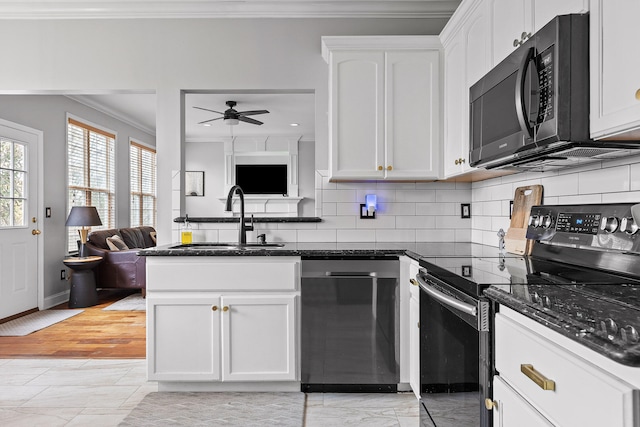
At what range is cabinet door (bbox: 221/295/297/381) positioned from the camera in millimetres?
2539

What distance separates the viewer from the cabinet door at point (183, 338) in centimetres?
255

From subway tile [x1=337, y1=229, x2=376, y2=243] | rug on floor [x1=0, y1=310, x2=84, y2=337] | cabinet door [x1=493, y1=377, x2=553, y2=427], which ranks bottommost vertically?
rug on floor [x1=0, y1=310, x2=84, y2=337]

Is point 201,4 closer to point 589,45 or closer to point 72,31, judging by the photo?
point 72,31

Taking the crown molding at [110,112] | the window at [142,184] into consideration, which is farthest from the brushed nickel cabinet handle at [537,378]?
the window at [142,184]

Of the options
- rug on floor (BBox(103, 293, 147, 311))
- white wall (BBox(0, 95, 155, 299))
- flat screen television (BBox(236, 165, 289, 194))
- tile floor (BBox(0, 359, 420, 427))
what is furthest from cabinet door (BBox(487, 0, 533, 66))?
flat screen television (BBox(236, 165, 289, 194))

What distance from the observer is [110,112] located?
641cm

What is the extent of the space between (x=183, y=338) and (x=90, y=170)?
4.34 metres

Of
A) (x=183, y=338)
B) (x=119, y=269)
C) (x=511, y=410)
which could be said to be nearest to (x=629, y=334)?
(x=511, y=410)

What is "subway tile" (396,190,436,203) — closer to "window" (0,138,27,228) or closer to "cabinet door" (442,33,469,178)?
"cabinet door" (442,33,469,178)

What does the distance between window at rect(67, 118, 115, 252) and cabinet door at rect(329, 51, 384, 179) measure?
161 inches

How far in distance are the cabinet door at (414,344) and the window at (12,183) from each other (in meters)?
3.97

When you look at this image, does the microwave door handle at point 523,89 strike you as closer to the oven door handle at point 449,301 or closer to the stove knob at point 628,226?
the stove knob at point 628,226

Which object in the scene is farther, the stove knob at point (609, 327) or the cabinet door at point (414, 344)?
the cabinet door at point (414, 344)

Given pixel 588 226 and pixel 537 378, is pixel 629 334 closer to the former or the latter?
pixel 537 378
